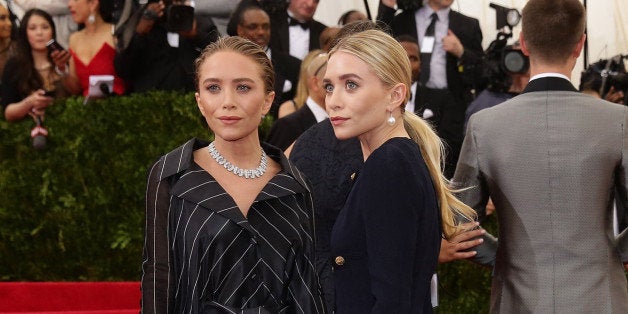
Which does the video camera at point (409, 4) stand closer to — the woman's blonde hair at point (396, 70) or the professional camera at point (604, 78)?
the professional camera at point (604, 78)

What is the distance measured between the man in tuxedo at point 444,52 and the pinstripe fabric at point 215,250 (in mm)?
3878

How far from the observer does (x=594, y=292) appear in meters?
3.25

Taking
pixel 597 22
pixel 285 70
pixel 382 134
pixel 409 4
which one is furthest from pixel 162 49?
pixel 382 134

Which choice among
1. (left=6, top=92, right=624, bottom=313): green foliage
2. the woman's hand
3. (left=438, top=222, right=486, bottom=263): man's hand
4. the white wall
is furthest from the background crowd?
(left=438, top=222, right=486, bottom=263): man's hand

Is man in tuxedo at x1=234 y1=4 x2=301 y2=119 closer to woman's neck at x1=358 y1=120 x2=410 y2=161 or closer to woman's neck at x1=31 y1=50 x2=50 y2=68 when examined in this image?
woman's neck at x1=31 y1=50 x2=50 y2=68

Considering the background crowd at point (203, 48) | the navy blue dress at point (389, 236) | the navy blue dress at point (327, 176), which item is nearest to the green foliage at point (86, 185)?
the background crowd at point (203, 48)

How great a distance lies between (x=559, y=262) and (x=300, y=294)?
0.97m

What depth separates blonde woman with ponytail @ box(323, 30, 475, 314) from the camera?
8.28 feet

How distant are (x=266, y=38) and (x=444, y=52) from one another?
120 centimetres

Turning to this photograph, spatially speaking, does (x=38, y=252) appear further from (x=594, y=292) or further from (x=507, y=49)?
(x=594, y=292)

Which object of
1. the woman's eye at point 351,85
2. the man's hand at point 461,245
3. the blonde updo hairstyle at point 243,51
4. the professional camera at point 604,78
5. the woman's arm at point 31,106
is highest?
the blonde updo hairstyle at point 243,51

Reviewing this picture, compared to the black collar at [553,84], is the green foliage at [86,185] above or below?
below

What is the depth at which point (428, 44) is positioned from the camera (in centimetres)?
689

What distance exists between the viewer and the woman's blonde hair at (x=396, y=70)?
2.73 m
